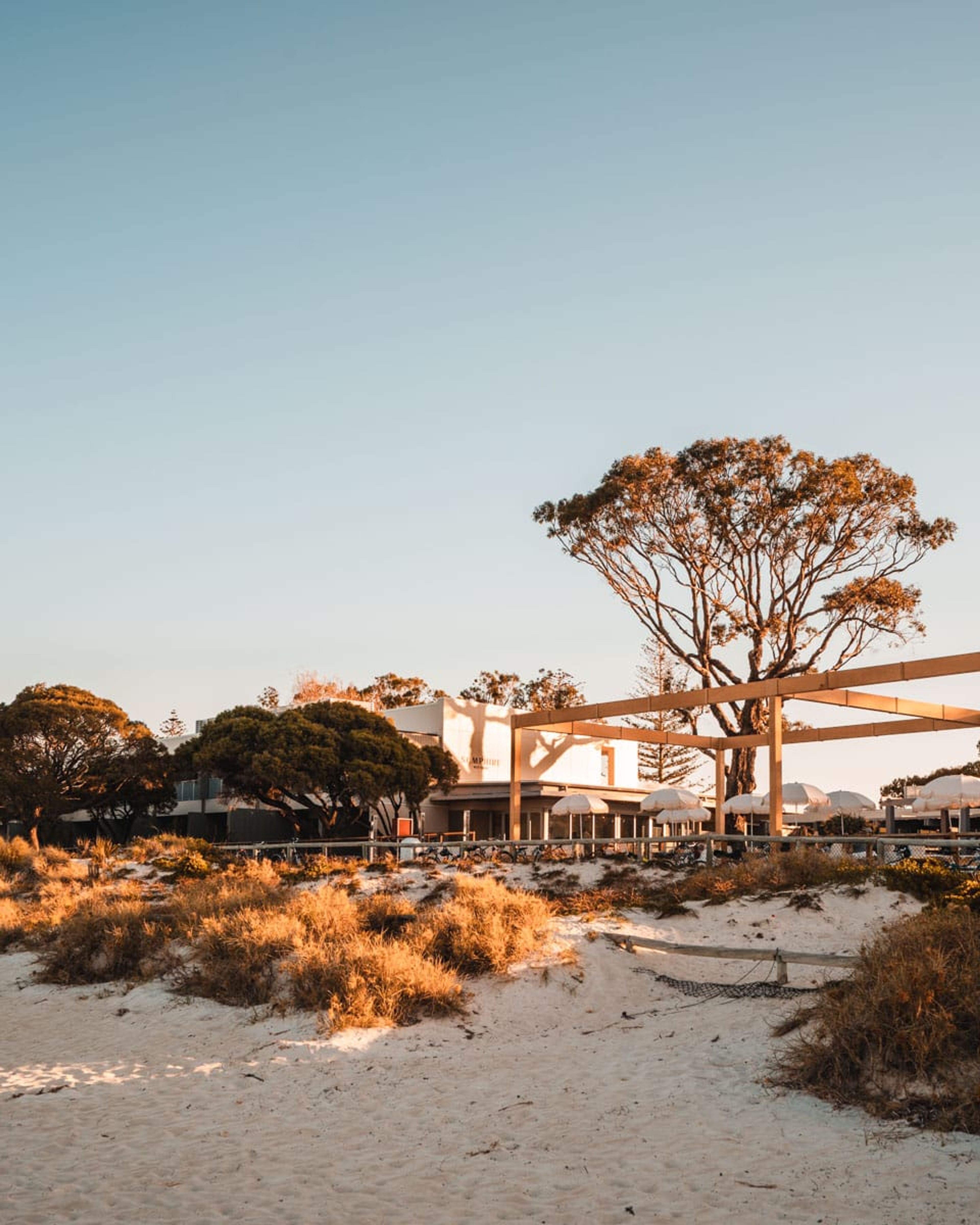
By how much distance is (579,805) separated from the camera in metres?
34.7

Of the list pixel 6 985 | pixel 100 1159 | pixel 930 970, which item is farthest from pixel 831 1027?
pixel 6 985

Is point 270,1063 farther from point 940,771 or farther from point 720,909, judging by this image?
point 940,771

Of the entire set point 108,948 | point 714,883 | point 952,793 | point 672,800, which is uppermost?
point 952,793

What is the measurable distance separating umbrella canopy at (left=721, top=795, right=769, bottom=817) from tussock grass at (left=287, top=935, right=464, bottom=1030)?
1966 centimetres

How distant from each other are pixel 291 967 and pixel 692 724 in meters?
38.9

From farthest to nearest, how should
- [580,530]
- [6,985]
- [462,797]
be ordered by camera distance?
[462,797] → [580,530] → [6,985]

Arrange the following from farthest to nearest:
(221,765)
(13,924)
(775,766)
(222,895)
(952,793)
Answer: (221,765)
(952,793)
(775,766)
(13,924)
(222,895)

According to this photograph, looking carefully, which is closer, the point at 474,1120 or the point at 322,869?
the point at 474,1120

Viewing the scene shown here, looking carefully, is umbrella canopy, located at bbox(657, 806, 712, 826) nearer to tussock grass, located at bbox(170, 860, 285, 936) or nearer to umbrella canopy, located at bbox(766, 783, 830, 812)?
umbrella canopy, located at bbox(766, 783, 830, 812)

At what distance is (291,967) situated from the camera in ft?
47.1

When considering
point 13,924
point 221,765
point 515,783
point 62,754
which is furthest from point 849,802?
point 62,754

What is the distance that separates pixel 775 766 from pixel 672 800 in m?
6.91

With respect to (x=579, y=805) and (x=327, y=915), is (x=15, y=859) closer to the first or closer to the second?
(x=327, y=915)

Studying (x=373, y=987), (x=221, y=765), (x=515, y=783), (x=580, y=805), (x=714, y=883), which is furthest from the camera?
(x=580, y=805)
